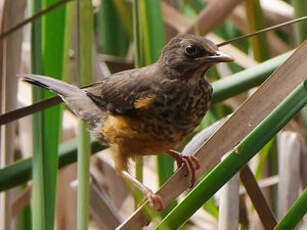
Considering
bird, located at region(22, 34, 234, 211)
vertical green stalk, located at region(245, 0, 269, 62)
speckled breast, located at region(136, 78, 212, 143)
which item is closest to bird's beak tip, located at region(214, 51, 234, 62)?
bird, located at region(22, 34, 234, 211)

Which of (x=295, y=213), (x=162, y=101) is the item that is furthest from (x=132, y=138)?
(x=295, y=213)

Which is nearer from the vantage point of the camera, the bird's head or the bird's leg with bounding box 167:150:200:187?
the bird's leg with bounding box 167:150:200:187

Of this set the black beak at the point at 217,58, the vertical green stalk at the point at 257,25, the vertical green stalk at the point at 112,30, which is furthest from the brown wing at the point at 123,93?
the vertical green stalk at the point at 112,30

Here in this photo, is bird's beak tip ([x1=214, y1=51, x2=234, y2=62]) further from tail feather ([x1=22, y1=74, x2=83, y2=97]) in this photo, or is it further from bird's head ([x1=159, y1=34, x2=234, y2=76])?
tail feather ([x1=22, y1=74, x2=83, y2=97])

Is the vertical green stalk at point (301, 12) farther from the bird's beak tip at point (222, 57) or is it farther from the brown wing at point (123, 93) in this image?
the brown wing at point (123, 93)

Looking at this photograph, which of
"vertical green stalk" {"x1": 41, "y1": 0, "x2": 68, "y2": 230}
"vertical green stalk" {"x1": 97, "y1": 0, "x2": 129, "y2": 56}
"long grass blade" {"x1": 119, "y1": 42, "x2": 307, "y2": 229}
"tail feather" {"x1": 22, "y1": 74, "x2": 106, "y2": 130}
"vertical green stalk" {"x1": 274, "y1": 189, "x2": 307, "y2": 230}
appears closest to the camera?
"vertical green stalk" {"x1": 274, "y1": 189, "x2": 307, "y2": 230}

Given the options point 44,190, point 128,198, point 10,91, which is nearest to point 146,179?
point 128,198

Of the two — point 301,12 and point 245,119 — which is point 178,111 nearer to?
point 245,119
